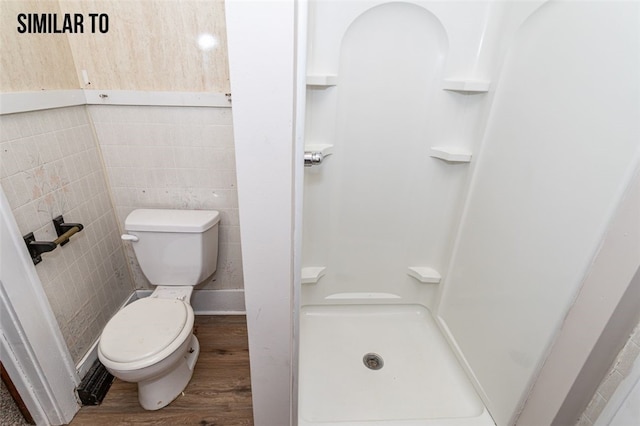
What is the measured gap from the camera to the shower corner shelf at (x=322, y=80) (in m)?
1.18

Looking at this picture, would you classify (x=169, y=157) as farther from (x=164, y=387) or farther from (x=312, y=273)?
(x=164, y=387)

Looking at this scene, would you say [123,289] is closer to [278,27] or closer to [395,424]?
[395,424]

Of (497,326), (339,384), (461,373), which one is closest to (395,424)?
(339,384)

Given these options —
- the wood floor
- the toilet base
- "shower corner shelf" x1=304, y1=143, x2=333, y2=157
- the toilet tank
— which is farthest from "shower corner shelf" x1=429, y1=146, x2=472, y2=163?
the toilet base

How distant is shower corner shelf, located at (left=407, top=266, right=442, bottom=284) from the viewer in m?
1.63

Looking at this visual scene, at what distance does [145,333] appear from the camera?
1.17 meters

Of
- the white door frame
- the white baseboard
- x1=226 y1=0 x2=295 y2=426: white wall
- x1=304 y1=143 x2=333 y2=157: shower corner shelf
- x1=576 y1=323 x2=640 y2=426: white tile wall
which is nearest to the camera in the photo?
x1=226 y1=0 x2=295 y2=426: white wall

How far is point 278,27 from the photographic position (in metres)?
0.52

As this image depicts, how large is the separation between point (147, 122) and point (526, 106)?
5.25 ft

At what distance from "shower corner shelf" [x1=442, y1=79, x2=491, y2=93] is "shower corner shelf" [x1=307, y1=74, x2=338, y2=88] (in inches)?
19.6

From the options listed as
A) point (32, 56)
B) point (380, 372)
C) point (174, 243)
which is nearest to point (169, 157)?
point (174, 243)

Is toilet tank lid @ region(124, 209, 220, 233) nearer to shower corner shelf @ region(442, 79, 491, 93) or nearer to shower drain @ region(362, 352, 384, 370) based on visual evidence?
shower drain @ region(362, 352, 384, 370)

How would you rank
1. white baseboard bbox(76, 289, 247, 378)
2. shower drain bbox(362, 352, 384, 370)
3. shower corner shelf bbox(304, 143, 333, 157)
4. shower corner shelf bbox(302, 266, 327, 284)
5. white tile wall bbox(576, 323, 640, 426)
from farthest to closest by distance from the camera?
white baseboard bbox(76, 289, 247, 378) → shower corner shelf bbox(302, 266, 327, 284) → shower drain bbox(362, 352, 384, 370) → shower corner shelf bbox(304, 143, 333, 157) → white tile wall bbox(576, 323, 640, 426)

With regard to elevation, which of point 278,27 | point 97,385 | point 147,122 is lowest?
point 97,385
